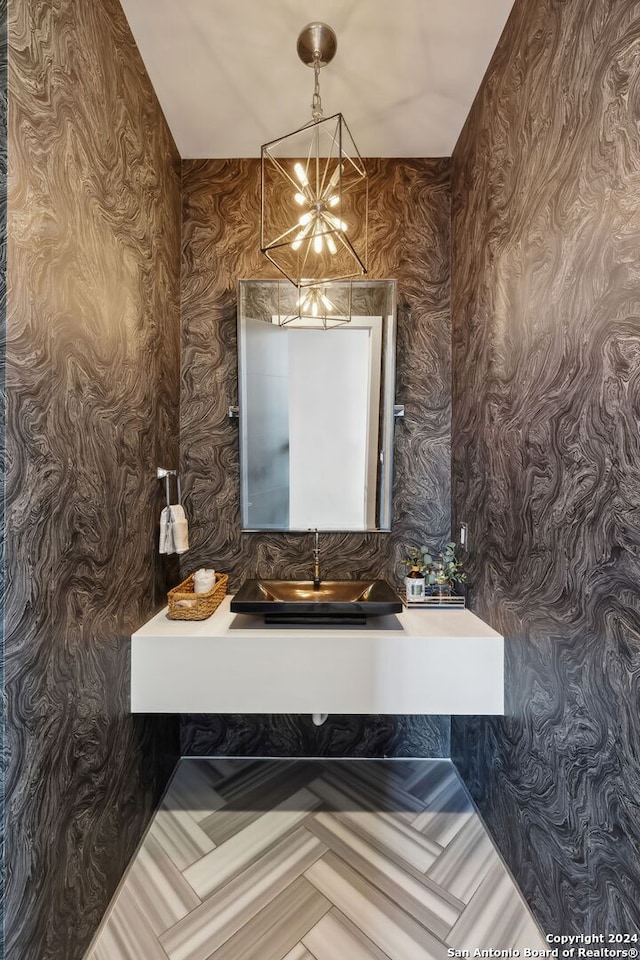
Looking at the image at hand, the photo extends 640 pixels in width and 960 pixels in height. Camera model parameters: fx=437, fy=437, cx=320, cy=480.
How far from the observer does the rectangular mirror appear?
212 centimetres

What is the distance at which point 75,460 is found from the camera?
1234mm

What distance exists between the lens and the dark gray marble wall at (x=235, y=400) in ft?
7.18

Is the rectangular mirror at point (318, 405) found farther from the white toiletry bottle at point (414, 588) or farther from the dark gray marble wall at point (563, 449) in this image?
the dark gray marble wall at point (563, 449)

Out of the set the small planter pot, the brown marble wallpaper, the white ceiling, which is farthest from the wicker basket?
the white ceiling

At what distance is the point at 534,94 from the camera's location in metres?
1.38

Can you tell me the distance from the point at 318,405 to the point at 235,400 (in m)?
0.43

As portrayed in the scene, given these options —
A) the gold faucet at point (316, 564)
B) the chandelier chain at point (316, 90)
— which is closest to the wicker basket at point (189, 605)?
the gold faucet at point (316, 564)

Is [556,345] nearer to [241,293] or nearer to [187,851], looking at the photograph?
[241,293]

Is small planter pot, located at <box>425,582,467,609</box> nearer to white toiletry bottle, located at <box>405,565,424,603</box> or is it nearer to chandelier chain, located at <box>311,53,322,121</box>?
white toiletry bottle, located at <box>405,565,424,603</box>

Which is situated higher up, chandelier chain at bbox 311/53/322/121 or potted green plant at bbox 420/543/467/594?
chandelier chain at bbox 311/53/322/121

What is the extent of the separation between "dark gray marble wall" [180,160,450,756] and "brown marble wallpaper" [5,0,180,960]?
39cm

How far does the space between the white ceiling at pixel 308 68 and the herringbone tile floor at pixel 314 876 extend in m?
3.00

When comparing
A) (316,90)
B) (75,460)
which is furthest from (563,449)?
(316,90)

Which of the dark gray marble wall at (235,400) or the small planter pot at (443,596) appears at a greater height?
the dark gray marble wall at (235,400)
